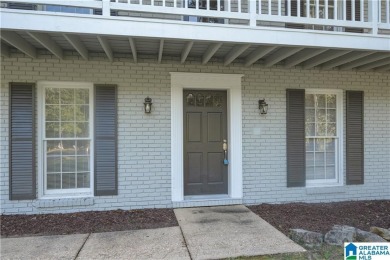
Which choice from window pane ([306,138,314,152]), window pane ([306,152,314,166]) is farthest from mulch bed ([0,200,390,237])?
A: window pane ([306,138,314,152])

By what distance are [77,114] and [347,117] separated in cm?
519

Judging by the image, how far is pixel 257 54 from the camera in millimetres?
4805

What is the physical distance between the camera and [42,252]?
3371 mm

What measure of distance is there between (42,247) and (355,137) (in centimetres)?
575

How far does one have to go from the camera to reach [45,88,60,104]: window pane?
4945 millimetres

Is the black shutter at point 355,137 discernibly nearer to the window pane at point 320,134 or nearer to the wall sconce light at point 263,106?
the window pane at point 320,134

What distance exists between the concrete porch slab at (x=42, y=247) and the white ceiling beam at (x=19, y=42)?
2.64 m

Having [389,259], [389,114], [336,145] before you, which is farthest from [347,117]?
[389,259]

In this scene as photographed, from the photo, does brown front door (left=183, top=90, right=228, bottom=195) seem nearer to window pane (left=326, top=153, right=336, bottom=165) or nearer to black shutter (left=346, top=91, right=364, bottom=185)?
window pane (left=326, top=153, right=336, bottom=165)

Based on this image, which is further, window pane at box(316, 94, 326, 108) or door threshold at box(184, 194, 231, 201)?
window pane at box(316, 94, 326, 108)

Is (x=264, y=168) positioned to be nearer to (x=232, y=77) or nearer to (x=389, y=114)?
(x=232, y=77)

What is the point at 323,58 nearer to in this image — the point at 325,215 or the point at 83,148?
the point at 325,215

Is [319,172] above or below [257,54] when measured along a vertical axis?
below

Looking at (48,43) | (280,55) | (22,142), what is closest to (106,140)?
(22,142)
